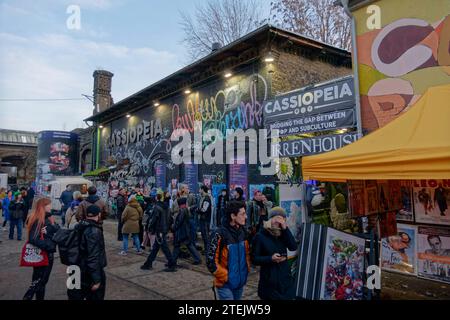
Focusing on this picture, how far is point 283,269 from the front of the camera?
138 inches

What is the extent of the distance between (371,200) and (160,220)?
14.8 feet

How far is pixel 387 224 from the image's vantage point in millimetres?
5203

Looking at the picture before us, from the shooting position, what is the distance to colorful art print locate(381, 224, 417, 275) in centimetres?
610

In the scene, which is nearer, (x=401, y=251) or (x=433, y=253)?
(x=433, y=253)

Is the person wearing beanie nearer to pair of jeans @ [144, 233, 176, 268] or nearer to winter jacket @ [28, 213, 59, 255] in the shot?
winter jacket @ [28, 213, 59, 255]

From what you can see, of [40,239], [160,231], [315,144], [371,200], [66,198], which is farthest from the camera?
[66,198]

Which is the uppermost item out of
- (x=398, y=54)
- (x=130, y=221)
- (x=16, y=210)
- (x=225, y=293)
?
(x=398, y=54)

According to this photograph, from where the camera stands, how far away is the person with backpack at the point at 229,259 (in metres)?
3.37

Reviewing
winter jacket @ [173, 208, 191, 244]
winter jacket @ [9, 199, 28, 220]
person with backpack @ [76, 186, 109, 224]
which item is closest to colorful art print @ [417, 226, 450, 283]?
winter jacket @ [173, 208, 191, 244]

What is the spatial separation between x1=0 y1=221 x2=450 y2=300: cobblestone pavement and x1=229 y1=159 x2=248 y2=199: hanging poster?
3534 millimetres

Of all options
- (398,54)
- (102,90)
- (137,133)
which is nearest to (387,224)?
(398,54)

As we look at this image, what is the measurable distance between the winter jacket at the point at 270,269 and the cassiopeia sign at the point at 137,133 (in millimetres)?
11879

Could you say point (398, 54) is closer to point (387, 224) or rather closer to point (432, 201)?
point (432, 201)

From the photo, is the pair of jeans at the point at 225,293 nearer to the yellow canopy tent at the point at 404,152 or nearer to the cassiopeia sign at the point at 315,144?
the yellow canopy tent at the point at 404,152
